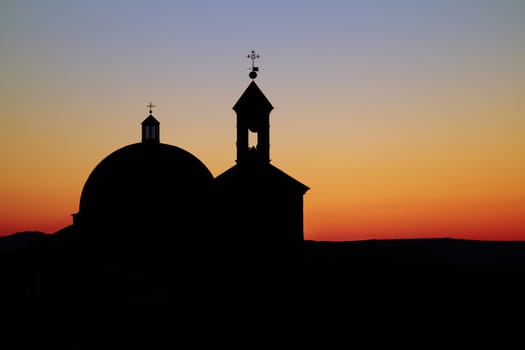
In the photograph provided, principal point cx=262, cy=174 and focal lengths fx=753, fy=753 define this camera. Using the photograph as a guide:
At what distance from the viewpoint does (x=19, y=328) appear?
31.2 metres

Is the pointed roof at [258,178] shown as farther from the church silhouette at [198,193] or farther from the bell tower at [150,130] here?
the bell tower at [150,130]

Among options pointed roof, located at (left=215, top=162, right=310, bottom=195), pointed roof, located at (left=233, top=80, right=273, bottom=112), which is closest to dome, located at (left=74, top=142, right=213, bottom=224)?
pointed roof, located at (left=215, top=162, right=310, bottom=195)

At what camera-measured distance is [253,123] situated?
1320 inches

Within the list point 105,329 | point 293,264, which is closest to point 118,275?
point 105,329

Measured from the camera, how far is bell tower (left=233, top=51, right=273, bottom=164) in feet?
109

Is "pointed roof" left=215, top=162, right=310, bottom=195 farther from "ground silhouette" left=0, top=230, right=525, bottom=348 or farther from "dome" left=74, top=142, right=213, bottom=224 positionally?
"ground silhouette" left=0, top=230, right=525, bottom=348

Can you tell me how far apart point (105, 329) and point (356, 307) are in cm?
1069

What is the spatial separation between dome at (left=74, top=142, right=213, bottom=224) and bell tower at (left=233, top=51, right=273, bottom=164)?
2205 millimetres

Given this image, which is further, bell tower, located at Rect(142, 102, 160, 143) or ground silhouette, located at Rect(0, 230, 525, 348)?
bell tower, located at Rect(142, 102, 160, 143)

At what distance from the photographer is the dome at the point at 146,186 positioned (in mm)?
32594

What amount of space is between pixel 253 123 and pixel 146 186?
547cm

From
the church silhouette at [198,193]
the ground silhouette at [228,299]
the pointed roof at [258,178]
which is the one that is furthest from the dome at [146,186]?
the ground silhouette at [228,299]

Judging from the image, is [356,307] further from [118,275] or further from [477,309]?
[118,275]

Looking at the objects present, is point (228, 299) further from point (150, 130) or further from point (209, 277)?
point (150, 130)
